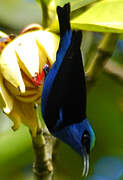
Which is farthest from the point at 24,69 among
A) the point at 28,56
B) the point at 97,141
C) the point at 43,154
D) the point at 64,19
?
the point at 97,141

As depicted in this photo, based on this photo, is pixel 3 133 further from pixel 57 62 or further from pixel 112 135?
pixel 57 62

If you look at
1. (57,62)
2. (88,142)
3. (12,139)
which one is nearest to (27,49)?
(57,62)

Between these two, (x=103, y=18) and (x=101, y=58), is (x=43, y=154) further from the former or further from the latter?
(x=103, y=18)

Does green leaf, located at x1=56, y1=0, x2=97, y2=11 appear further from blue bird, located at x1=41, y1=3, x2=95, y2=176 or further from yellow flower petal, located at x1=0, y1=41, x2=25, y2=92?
yellow flower petal, located at x1=0, y1=41, x2=25, y2=92

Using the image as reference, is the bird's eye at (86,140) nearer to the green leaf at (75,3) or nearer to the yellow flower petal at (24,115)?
the yellow flower petal at (24,115)

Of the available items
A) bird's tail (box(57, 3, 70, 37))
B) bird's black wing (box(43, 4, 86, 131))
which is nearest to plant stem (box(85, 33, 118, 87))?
bird's black wing (box(43, 4, 86, 131))
